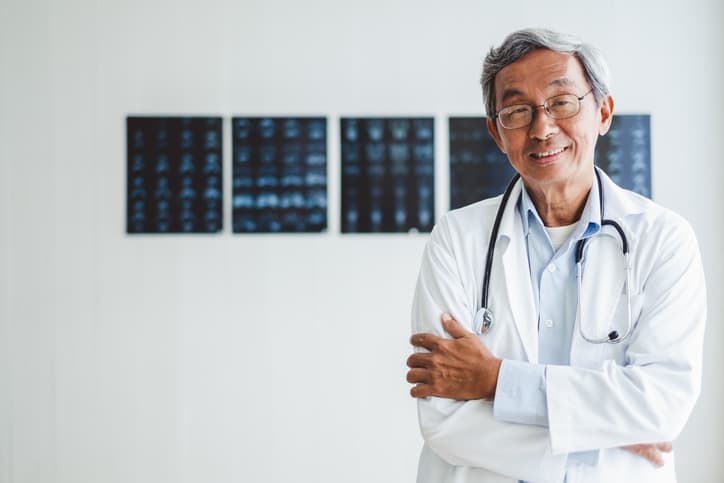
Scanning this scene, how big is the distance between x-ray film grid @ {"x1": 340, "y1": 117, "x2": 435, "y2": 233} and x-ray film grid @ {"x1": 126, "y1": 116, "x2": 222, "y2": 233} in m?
0.55

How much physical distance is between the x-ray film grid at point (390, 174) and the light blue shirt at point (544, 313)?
3.77 ft

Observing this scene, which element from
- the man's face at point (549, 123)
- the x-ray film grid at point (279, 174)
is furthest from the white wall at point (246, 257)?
the man's face at point (549, 123)

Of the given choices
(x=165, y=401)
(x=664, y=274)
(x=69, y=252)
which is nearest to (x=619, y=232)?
(x=664, y=274)

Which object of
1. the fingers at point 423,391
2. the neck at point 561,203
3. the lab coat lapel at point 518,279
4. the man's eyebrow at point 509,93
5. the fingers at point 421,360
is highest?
the man's eyebrow at point 509,93

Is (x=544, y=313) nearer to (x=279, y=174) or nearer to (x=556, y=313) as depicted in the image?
(x=556, y=313)

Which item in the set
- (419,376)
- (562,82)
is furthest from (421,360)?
(562,82)

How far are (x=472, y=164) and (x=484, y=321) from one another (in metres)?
1.37

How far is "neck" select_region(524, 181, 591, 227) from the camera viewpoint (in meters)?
1.29

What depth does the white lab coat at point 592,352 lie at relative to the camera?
1093mm

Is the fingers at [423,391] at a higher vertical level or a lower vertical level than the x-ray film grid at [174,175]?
lower

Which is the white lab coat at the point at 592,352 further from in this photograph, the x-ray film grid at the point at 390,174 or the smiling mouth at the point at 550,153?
the x-ray film grid at the point at 390,174

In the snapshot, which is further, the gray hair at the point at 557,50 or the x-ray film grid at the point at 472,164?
the x-ray film grid at the point at 472,164

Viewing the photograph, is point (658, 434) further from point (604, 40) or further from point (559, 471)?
point (604, 40)

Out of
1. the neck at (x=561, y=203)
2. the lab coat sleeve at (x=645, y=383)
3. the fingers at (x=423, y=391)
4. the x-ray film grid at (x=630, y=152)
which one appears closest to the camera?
the lab coat sleeve at (x=645, y=383)
